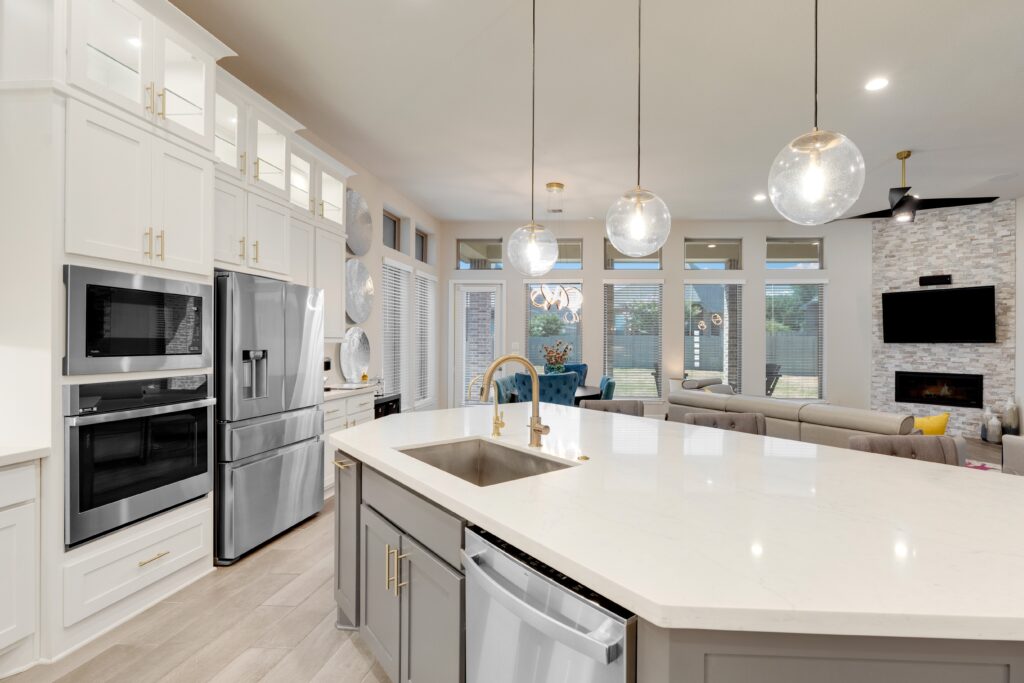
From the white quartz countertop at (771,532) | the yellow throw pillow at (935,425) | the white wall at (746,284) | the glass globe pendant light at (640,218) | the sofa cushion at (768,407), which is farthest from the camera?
the white wall at (746,284)

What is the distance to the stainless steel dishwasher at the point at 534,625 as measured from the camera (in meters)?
0.88

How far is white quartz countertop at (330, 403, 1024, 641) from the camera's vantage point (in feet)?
2.50

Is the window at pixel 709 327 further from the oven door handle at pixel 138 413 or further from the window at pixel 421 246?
the oven door handle at pixel 138 413

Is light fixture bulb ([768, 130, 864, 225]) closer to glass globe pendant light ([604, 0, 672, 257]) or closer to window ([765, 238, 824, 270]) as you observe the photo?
glass globe pendant light ([604, 0, 672, 257])

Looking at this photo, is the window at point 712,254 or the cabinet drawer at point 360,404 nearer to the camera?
the cabinet drawer at point 360,404

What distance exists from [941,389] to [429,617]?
7898mm

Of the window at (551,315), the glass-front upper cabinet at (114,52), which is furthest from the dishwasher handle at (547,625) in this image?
the window at (551,315)

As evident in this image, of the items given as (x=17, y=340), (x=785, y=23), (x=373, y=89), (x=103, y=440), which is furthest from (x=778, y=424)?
(x=17, y=340)

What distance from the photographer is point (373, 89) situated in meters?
3.53

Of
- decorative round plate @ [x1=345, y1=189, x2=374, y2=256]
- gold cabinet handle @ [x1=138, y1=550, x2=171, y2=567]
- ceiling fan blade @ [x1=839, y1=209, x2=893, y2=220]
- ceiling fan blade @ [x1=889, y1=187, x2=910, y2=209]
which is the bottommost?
gold cabinet handle @ [x1=138, y1=550, x2=171, y2=567]

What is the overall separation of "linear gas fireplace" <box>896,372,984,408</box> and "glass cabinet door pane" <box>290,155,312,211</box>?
25.6ft

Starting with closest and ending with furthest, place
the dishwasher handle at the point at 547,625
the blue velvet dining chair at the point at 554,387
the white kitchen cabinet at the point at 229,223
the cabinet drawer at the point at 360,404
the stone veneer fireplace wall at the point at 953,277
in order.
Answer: the dishwasher handle at the point at 547,625 → the white kitchen cabinet at the point at 229,223 → the cabinet drawer at the point at 360,404 → the blue velvet dining chair at the point at 554,387 → the stone veneer fireplace wall at the point at 953,277

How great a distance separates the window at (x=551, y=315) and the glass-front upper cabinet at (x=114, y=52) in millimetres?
5566

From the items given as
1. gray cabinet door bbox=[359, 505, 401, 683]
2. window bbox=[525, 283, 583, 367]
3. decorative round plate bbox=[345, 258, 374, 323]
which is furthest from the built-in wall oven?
window bbox=[525, 283, 583, 367]
